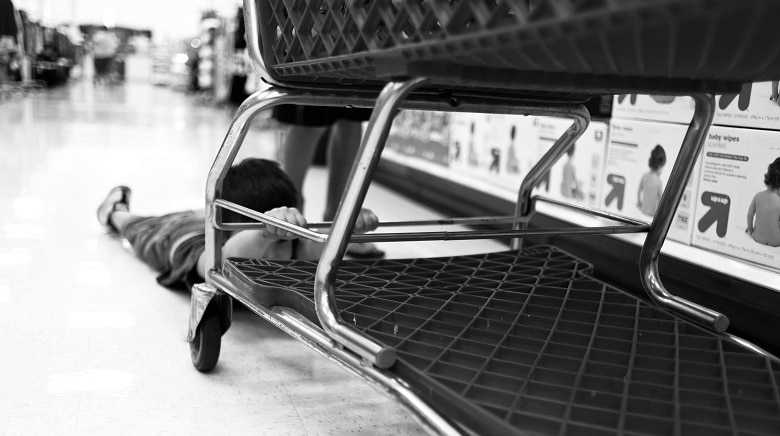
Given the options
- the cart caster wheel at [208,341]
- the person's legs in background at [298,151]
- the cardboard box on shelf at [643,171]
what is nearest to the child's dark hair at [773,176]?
the cardboard box on shelf at [643,171]

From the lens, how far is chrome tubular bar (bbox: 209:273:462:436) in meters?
0.68

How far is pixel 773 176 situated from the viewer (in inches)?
54.8

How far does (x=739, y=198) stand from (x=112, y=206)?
177 centimetres

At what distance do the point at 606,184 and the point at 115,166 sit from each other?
2.63m

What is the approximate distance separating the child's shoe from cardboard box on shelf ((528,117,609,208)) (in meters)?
1.33

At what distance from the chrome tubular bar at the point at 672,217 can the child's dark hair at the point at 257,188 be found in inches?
32.9

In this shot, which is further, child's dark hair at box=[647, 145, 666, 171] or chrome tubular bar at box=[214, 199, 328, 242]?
child's dark hair at box=[647, 145, 666, 171]

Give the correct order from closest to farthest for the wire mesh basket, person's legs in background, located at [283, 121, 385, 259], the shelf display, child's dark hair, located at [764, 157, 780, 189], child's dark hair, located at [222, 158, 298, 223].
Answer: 1. the wire mesh basket
2. child's dark hair, located at [764, 157, 780, 189]
3. child's dark hair, located at [222, 158, 298, 223]
4. person's legs in background, located at [283, 121, 385, 259]
5. the shelf display

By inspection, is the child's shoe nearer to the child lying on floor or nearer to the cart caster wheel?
the child lying on floor

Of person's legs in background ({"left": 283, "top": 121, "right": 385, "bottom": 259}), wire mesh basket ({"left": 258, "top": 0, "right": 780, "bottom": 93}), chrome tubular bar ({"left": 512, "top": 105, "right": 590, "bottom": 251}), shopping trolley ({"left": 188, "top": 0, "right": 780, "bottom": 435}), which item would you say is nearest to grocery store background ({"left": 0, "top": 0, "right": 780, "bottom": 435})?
shopping trolley ({"left": 188, "top": 0, "right": 780, "bottom": 435})

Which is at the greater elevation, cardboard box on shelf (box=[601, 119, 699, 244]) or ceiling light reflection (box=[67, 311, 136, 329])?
cardboard box on shelf (box=[601, 119, 699, 244])

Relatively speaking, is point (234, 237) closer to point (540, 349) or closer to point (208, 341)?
point (208, 341)

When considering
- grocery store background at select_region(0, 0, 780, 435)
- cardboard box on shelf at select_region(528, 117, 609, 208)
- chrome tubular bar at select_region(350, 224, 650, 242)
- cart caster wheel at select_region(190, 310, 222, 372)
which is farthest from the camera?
cardboard box on shelf at select_region(528, 117, 609, 208)

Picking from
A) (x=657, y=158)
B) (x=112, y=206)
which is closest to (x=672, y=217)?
(x=657, y=158)
